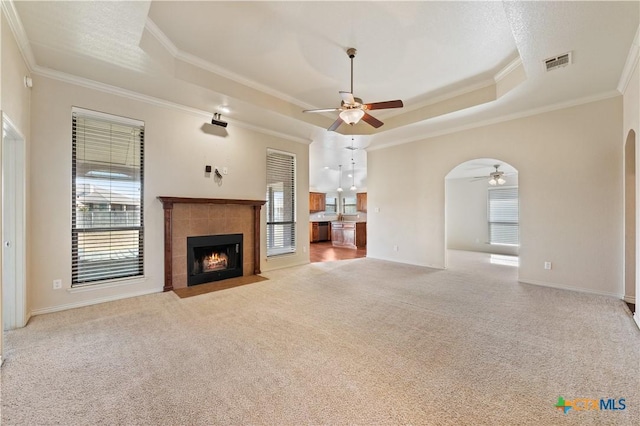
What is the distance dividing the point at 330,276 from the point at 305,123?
2.92 m

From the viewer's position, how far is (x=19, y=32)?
7.97 feet

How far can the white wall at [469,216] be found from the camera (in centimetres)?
816

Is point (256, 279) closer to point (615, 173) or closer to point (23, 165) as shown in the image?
point (23, 165)

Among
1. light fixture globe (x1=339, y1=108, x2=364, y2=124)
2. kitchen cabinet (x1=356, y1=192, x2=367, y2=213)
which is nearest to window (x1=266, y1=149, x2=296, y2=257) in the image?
light fixture globe (x1=339, y1=108, x2=364, y2=124)

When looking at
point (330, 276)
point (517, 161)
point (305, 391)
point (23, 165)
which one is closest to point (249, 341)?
point (305, 391)

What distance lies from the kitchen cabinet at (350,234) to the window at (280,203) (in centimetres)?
366

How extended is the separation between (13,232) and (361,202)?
33.0ft

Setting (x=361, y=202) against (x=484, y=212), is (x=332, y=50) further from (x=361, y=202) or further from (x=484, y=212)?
(x=361, y=202)

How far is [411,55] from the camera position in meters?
3.34

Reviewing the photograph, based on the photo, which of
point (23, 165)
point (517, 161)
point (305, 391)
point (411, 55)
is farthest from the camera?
point (517, 161)

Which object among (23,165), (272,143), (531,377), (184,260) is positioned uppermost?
(272,143)

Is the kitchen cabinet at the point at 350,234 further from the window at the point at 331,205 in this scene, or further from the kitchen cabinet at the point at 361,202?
the window at the point at 331,205

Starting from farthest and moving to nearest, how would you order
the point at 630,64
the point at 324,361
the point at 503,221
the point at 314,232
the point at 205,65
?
the point at 314,232, the point at 503,221, the point at 205,65, the point at 630,64, the point at 324,361

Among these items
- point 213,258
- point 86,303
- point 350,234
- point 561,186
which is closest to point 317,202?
point 350,234
